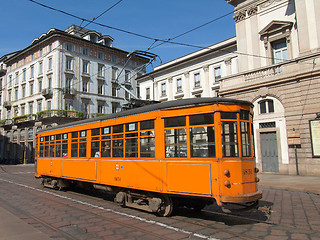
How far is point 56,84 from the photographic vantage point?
37.7 m

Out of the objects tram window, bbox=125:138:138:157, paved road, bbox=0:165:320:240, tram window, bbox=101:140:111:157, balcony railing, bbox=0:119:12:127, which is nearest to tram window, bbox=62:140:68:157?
paved road, bbox=0:165:320:240

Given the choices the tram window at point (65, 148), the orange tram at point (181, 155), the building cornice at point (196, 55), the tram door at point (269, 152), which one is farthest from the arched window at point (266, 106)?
the tram window at point (65, 148)

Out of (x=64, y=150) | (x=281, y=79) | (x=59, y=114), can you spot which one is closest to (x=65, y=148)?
(x=64, y=150)

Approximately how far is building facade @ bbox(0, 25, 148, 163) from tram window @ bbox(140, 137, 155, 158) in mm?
29706

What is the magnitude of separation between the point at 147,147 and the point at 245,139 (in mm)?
2406

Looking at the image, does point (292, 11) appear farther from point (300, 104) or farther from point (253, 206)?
point (253, 206)

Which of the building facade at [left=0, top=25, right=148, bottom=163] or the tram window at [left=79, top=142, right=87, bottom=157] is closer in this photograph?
the tram window at [left=79, top=142, right=87, bottom=157]

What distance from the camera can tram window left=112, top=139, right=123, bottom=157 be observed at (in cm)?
779

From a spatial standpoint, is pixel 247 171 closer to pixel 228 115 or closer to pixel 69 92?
pixel 228 115

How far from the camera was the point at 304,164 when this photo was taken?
1584 cm

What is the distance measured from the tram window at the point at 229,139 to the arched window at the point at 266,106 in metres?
12.9

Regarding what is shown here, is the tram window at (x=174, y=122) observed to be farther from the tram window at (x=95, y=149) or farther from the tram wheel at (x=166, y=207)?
the tram window at (x=95, y=149)

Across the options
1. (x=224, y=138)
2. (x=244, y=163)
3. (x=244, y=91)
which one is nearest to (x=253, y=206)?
(x=244, y=163)

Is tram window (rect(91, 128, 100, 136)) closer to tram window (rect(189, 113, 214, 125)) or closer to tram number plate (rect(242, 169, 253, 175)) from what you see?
tram window (rect(189, 113, 214, 125))
